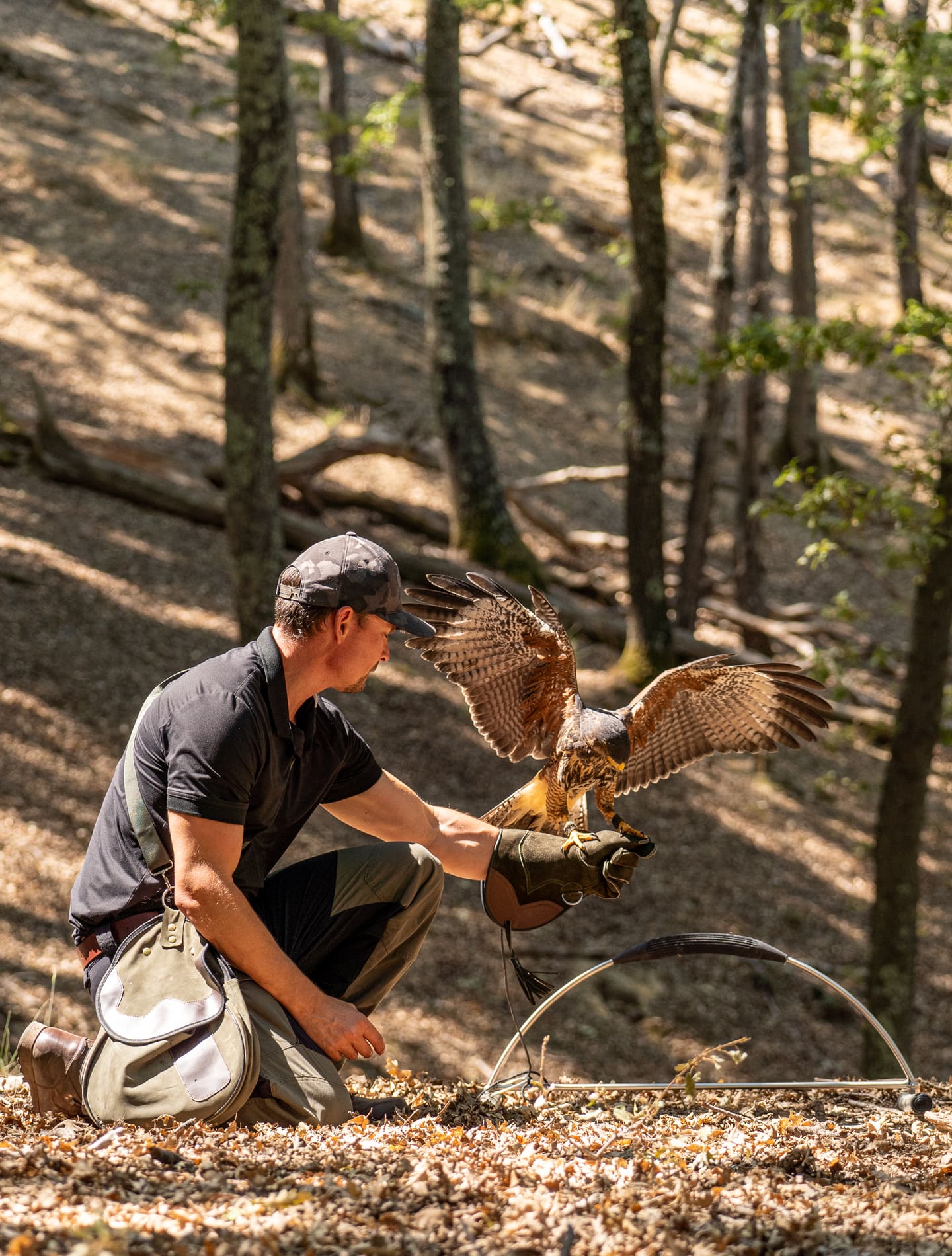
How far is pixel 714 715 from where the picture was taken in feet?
11.8

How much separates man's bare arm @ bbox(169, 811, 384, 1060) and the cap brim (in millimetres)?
709

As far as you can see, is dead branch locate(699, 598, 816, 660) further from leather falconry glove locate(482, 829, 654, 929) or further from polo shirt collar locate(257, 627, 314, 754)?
polo shirt collar locate(257, 627, 314, 754)

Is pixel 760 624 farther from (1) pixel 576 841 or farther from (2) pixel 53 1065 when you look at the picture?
(2) pixel 53 1065

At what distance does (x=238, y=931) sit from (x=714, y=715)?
1.65 meters

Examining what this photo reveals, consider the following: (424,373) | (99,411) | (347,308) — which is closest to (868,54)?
(99,411)

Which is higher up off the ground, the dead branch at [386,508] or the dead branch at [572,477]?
the dead branch at [572,477]

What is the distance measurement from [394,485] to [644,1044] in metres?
6.65

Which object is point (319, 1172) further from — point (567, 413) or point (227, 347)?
point (567, 413)

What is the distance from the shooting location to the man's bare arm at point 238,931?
9.31 ft

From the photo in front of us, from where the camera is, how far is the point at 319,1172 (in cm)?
256

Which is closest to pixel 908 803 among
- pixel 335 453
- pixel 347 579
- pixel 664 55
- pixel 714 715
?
pixel 714 715

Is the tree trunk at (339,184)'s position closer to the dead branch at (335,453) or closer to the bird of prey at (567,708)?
the dead branch at (335,453)

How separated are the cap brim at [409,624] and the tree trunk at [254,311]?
3963 mm

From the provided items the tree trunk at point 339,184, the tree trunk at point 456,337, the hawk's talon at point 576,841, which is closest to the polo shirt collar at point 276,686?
the hawk's talon at point 576,841
